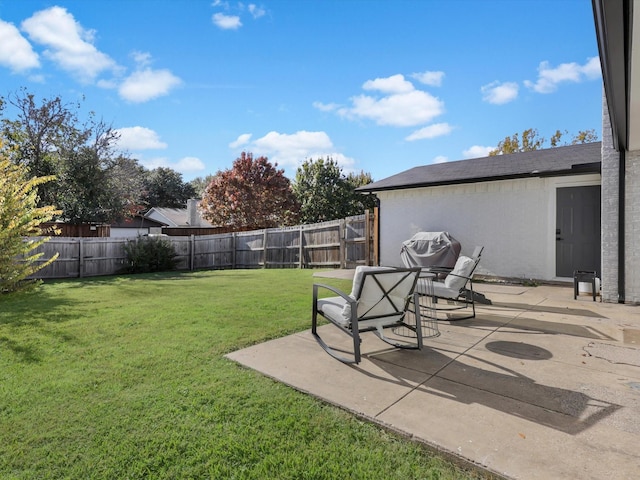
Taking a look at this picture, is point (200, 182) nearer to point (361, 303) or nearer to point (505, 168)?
point (505, 168)

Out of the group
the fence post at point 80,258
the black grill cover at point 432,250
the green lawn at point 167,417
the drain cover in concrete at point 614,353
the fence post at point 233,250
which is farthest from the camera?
the fence post at point 233,250

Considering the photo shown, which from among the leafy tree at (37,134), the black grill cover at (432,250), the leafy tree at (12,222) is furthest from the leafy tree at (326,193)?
the leafy tree at (12,222)

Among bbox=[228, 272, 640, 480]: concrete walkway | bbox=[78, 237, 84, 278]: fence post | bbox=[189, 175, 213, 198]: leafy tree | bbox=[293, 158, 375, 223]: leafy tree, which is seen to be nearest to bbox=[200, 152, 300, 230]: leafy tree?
Result: bbox=[293, 158, 375, 223]: leafy tree

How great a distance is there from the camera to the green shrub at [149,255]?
12.6 metres

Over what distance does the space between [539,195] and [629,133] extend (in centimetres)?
379

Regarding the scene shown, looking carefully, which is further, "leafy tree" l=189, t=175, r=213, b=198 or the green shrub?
"leafy tree" l=189, t=175, r=213, b=198

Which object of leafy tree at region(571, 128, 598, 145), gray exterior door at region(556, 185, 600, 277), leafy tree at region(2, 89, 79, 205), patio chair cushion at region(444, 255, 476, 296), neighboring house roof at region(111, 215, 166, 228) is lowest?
patio chair cushion at region(444, 255, 476, 296)

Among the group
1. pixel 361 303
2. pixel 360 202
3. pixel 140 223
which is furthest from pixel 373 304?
pixel 140 223

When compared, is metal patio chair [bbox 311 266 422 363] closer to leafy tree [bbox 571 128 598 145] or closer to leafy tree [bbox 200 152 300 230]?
leafy tree [bbox 200 152 300 230]

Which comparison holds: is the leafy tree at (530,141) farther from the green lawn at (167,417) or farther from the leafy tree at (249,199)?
the green lawn at (167,417)

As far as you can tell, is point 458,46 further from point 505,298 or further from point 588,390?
point 588,390

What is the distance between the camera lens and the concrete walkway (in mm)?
2018

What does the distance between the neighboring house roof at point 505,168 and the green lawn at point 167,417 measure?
7561 mm

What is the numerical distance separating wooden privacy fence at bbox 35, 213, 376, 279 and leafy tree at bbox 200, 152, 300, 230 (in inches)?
307
